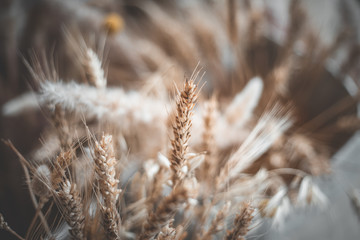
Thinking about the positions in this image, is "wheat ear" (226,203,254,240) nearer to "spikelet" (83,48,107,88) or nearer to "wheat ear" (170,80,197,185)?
"wheat ear" (170,80,197,185)

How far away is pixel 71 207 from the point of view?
0.18 m

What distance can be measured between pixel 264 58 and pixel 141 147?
0.40m

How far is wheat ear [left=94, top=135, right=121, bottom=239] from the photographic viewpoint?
0.58 ft

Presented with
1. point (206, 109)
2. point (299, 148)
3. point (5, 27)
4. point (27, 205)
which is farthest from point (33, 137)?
point (299, 148)

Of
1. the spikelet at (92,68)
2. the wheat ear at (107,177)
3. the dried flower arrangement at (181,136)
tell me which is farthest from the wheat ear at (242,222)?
the spikelet at (92,68)

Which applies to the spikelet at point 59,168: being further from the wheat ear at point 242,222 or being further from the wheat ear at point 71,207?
the wheat ear at point 242,222

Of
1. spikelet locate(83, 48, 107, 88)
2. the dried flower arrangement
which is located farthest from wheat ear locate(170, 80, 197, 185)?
spikelet locate(83, 48, 107, 88)

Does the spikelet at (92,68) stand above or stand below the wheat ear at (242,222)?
above

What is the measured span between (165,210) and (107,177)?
2.6 inches

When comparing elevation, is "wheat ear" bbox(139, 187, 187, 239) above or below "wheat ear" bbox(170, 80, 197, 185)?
below

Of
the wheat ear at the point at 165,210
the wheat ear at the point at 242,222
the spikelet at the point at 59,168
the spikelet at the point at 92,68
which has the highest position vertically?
the spikelet at the point at 92,68

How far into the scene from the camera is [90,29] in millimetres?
557

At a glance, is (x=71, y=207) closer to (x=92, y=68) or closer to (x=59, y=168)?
(x=59, y=168)

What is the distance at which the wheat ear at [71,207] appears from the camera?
0.18 m
